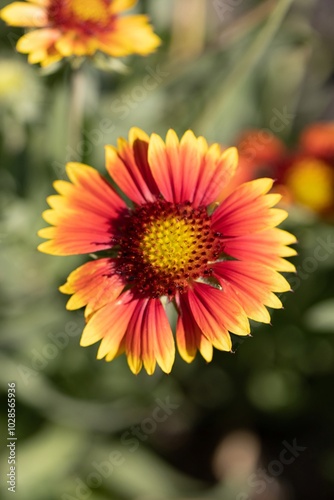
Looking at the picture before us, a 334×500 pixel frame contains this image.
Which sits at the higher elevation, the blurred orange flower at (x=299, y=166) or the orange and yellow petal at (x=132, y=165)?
the blurred orange flower at (x=299, y=166)

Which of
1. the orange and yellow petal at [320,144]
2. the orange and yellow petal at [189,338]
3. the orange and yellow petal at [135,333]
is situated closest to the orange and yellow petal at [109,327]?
the orange and yellow petal at [135,333]

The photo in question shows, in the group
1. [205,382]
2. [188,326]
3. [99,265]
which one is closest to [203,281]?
[188,326]

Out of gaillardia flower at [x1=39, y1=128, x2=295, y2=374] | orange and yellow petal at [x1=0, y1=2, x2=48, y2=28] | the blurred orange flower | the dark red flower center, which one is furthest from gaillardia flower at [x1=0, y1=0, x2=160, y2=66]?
the blurred orange flower

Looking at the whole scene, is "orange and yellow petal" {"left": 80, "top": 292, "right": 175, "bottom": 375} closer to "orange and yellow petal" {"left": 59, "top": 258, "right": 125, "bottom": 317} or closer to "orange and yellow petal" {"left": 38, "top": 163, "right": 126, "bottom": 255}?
"orange and yellow petal" {"left": 59, "top": 258, "right": 125, "bottom": 317}

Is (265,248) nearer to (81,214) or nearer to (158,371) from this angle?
(81,214)

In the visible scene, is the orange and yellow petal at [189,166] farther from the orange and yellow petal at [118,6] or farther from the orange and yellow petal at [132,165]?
the orange and yellow petal at [118,6]

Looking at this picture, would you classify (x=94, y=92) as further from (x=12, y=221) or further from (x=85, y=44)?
(x=85, y=44)

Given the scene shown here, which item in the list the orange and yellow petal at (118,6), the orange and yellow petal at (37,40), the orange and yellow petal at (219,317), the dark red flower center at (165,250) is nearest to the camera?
the orange and yellow petal at (219,317)

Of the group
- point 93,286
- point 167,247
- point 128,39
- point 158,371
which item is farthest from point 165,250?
point 158,371
